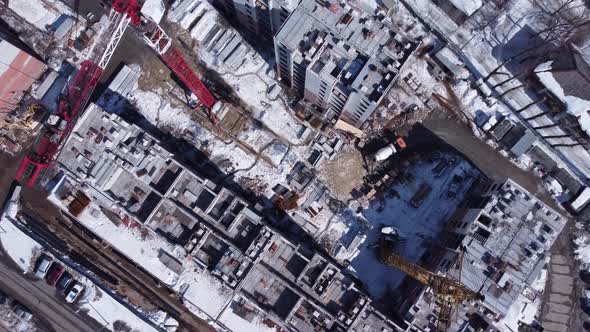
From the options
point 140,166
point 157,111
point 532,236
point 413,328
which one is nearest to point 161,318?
point 140,166

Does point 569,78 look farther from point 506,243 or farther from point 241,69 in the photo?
point 241,69

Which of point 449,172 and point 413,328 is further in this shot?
point 449,172

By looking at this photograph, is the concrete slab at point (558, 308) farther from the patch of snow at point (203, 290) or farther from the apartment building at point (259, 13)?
the apartment building at point (259, 13)

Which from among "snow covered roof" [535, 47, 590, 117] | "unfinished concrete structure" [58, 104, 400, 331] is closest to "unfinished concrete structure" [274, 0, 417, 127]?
"unfinished concrete structure" [58, 104, 400, 331]

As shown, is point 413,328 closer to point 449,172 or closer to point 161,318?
point 449,172

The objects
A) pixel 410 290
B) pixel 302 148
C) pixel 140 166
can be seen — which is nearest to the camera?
pixel 140 166

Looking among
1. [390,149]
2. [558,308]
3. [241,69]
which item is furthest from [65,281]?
[558,308]
